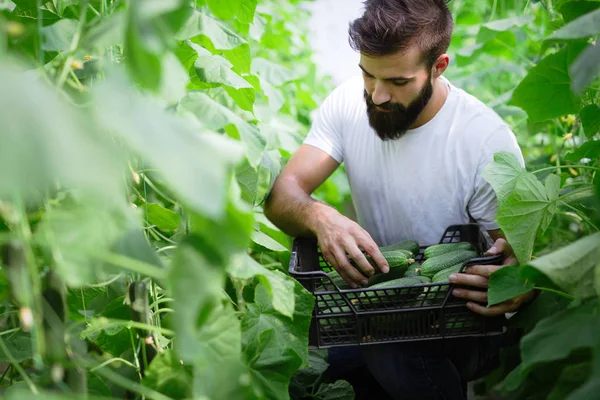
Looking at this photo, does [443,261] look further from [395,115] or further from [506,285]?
[395,115]

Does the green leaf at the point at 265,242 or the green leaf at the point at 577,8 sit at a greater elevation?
the green leaf at the point at 577,8

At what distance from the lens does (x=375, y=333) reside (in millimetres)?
1827

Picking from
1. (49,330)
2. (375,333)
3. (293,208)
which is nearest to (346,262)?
(375,333)

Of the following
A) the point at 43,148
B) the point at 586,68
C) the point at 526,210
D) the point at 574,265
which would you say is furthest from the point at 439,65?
the point at 43,148

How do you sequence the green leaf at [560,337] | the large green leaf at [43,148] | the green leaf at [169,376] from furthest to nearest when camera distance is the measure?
1. the green leaf at [169,376]
2. the green leaf at [560,337]
3. the large green leaf at [43,148]

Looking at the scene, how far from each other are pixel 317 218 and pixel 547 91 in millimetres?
866

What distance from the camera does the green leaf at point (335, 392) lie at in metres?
2.15

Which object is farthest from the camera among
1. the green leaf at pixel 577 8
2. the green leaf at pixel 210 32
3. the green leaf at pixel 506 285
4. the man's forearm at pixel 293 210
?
the man's forearm at pixel 293 210

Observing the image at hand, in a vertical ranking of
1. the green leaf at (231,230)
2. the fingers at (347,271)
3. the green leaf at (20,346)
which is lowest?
the green leaf at (20,346)

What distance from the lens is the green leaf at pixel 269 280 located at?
Answer: 4.06 ft

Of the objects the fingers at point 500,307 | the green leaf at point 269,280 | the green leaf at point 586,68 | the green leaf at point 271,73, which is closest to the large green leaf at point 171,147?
the green leaf at point 269,280

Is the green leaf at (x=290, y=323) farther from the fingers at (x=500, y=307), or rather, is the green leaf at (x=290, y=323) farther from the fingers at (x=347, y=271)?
the fingers at (x=500, y=307)

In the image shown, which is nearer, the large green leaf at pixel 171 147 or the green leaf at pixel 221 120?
the large green leaf at pixel 171 147

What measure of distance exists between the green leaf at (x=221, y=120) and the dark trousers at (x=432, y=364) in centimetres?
100
